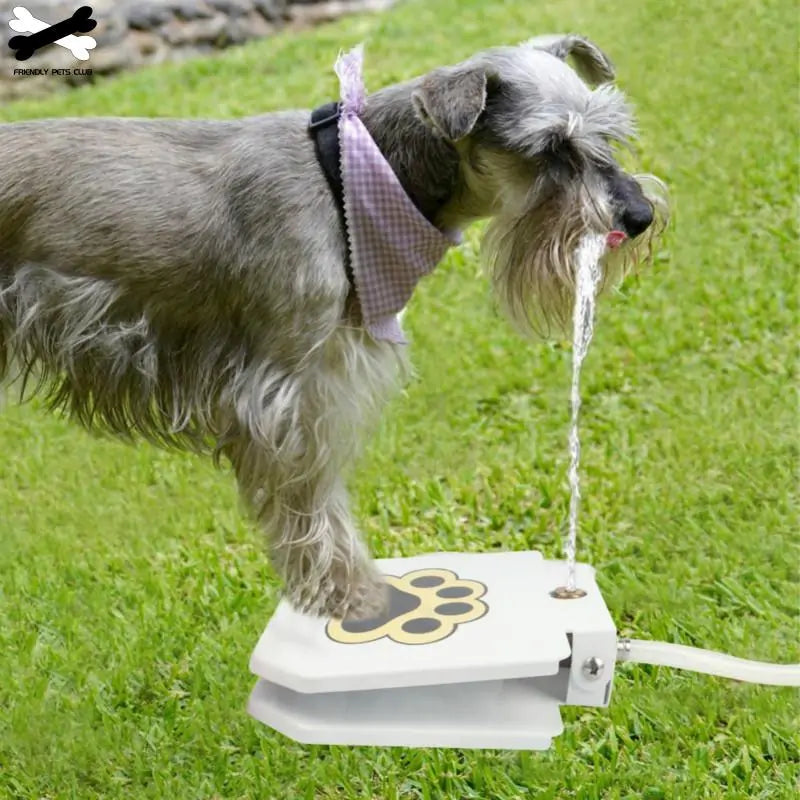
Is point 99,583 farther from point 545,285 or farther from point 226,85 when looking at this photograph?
point 226,85

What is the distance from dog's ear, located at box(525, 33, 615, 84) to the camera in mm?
4047

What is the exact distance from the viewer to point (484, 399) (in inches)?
245

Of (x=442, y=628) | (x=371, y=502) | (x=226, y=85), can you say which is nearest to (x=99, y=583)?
(x=371, y=502)

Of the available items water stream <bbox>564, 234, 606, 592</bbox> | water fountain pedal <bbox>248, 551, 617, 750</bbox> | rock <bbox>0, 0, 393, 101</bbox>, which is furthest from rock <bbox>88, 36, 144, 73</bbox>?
water fountain pedal <bbox>248, 551, 617, 750</bbox>

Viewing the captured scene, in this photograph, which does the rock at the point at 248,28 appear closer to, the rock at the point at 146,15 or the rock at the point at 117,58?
the rock at the point at 146,15

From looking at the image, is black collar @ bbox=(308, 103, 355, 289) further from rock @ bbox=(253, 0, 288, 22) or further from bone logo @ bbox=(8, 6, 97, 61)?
rock @ bbox=(253, 0, 288, 22)

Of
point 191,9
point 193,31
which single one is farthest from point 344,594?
point 191,9

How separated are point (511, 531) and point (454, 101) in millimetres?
2186

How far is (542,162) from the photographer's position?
363 cm

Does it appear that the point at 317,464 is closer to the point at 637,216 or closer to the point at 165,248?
the point at 165,248

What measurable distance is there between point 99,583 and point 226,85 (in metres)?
6.41

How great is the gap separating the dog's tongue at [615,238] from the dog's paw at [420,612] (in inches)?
43.4

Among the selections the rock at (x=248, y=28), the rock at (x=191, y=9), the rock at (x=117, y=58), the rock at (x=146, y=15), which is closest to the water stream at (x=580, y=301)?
the rock at (x=117, y=58)

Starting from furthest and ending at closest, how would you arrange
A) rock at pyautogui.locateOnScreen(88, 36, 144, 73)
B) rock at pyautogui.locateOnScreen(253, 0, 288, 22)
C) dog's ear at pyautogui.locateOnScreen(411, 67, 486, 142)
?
rock at pyautogui.locateOnScreen(253, 0, 288, 22)
rock at pyautogui.locateOnScreen(88, 36, 144, 73)
dog's ear at pyautogui.locateOnScreen(411, 67, 486, 142)
